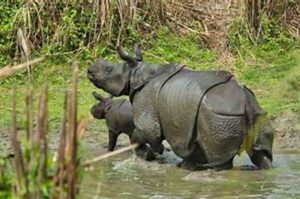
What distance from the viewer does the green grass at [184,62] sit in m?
13.2

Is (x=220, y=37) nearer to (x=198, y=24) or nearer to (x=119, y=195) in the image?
(x=198, y=24)

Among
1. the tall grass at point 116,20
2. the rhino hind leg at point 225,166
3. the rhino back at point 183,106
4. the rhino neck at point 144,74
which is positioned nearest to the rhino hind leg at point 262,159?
the rhino hind leg at point 225,166

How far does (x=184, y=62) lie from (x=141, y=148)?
16.9 ft

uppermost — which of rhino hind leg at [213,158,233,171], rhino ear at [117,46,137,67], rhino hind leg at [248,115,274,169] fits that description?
rhino ear at [117,46,137,67]

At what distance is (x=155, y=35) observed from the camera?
16719 millimetres

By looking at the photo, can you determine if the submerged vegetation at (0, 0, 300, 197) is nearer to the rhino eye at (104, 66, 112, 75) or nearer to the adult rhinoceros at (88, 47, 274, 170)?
the rhino eye at (104, 66, 112, 75)

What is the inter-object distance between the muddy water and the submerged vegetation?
3568 mm

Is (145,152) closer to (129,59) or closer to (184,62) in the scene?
(129,59)

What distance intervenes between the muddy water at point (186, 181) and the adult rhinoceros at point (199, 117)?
0.67 feet

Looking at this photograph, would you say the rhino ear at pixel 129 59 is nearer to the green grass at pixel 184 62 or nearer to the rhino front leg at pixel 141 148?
the rhino front leg at pixel 141 148

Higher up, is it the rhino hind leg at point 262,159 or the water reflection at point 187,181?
the rhino hind leg at point 262,159

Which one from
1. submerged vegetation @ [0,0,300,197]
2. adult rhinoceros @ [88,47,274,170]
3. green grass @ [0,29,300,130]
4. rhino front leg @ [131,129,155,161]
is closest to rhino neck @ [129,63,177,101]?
adult rhinoceros @ [88,47,274,170]

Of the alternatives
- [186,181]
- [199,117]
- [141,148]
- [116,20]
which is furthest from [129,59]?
[116,20]

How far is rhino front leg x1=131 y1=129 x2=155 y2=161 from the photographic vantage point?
1057 centimetres
